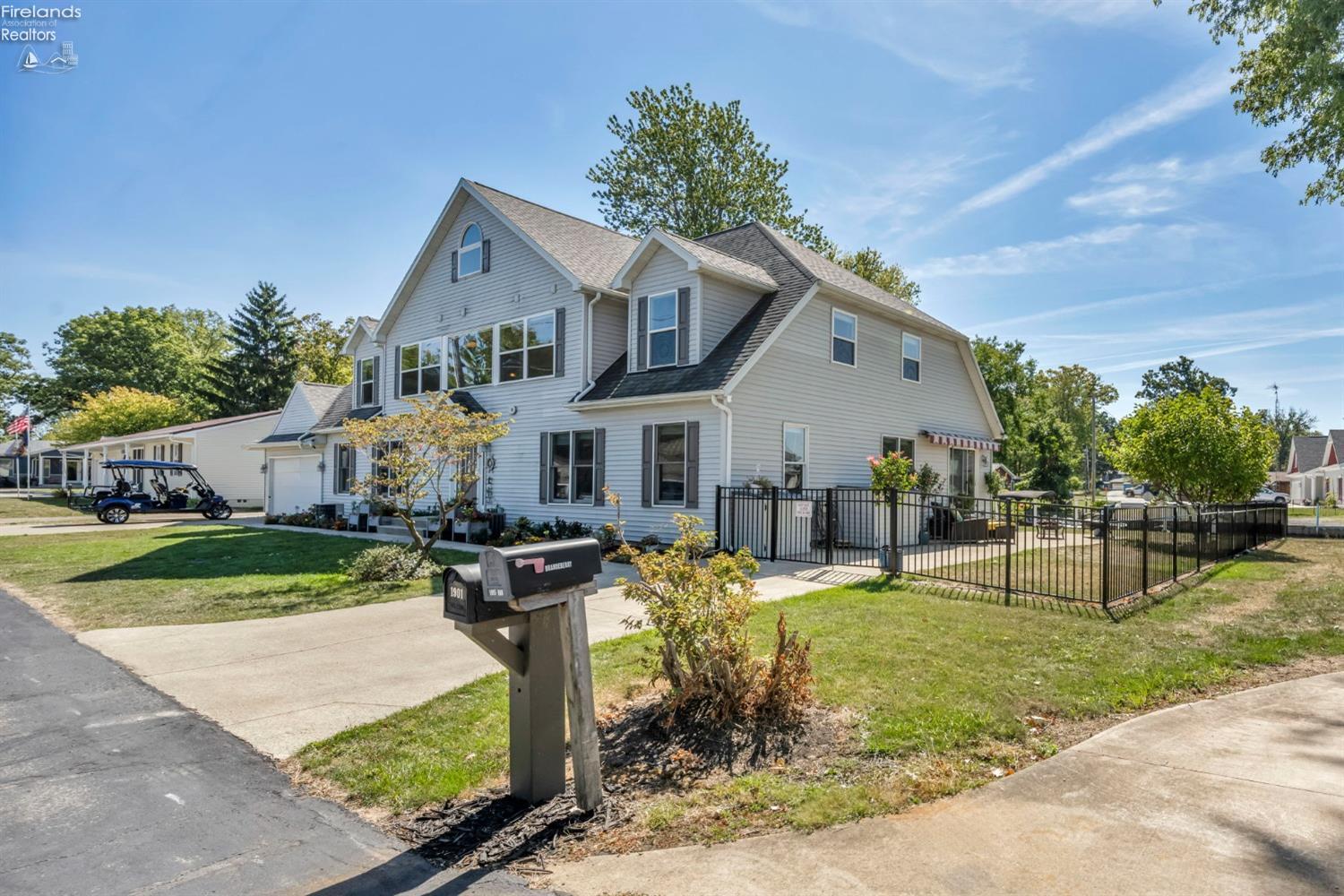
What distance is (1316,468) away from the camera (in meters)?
51.3

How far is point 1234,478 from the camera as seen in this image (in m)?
15.4

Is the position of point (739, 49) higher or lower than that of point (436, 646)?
higher

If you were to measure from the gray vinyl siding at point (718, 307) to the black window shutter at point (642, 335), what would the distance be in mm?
1407

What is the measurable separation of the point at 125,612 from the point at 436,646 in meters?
4.66

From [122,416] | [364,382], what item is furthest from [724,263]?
[122,416]

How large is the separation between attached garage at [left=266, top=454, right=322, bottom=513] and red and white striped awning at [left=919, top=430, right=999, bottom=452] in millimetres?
20048

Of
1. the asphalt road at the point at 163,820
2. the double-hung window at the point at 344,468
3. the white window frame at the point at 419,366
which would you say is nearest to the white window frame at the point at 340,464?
the double-hung window at the point at 344,468

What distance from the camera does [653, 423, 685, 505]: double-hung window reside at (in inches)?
551

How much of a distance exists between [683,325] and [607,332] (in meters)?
2.42

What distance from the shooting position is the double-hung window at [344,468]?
2227 centimetres

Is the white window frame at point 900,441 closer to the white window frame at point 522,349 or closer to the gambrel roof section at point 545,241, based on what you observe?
the gambrel roof section at point 545,241

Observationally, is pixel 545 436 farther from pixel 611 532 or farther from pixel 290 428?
pixel 290 428

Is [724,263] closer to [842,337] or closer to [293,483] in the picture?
[842,337]

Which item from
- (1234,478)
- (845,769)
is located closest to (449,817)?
(845,769)
